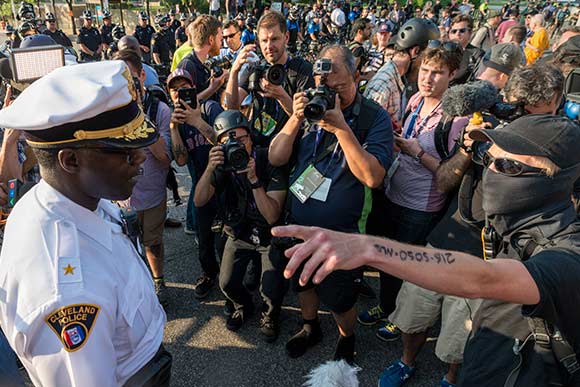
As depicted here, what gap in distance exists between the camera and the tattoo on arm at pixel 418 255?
4.29ft

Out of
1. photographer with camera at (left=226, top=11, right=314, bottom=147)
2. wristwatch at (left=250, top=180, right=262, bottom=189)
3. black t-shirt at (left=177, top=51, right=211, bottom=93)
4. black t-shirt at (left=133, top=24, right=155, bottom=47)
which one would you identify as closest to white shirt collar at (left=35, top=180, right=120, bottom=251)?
wristwatch at (left=250, top=180, right=262, bottom=189)

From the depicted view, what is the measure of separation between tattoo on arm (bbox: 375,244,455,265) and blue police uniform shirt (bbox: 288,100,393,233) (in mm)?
1416

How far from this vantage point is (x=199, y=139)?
3.82 meters

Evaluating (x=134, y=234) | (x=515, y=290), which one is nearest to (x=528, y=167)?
(x=515, y=290)

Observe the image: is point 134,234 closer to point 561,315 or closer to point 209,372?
point 209,372

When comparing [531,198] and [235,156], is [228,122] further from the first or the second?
[531,198]

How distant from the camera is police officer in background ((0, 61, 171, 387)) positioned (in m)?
1.29

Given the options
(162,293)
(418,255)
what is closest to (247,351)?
(162,293)

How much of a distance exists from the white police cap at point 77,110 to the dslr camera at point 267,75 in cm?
174

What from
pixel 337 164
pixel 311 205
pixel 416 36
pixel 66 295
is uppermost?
pixel 416 36

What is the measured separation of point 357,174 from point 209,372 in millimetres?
1914

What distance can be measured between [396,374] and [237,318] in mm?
1404

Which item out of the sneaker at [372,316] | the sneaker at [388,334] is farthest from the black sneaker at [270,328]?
the sneaker at [388,334]

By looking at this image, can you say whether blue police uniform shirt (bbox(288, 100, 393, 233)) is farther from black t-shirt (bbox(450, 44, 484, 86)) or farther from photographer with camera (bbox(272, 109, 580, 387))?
black t-shirt (bbox(450, 44, 484, 86))
